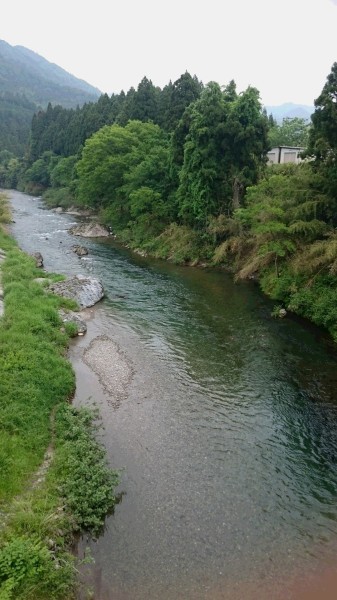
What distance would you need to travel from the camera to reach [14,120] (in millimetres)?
158500

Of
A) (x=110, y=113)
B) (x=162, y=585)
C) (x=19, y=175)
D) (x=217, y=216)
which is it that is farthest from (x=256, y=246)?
(x=19, y=175)

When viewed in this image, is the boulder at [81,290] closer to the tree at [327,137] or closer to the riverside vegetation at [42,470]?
the riverside vegetation at [42,470]

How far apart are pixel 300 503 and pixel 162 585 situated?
4297 mm

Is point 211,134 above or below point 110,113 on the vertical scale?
below

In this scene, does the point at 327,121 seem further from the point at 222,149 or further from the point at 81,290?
the point at 81,290

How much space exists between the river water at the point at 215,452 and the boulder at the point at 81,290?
2.89 ft

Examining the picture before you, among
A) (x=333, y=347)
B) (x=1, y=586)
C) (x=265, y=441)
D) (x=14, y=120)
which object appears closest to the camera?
(x=1, y=586)

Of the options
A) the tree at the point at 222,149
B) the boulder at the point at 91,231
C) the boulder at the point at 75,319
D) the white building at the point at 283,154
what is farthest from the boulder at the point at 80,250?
the white building at the point at 283,154

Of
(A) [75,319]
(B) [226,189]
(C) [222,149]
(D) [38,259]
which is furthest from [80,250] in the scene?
(A) [75,319]

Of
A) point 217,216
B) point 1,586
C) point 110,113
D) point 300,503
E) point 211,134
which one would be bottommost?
point 300,503

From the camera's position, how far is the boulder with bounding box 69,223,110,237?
1831 inches

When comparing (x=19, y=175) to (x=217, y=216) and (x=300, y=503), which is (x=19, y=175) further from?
(x=300, y=503)

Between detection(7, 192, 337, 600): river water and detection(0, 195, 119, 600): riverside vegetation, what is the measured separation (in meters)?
0.65

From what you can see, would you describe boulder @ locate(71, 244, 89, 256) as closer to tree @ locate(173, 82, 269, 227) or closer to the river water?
tree @ locate(173, 82, 269, 227)
